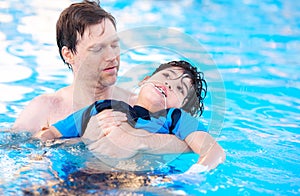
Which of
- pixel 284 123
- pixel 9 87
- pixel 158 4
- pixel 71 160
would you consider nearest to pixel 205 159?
pixel 71 160

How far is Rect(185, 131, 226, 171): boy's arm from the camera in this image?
269 centimetres

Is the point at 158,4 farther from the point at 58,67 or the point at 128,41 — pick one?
the point at 128,41

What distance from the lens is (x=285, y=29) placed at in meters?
6.61

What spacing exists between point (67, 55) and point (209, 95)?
161cm

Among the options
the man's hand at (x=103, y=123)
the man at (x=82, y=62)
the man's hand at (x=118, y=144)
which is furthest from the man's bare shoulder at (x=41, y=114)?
the man's hand at (x=118, y=144)

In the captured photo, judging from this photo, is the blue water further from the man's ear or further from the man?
the man's ear

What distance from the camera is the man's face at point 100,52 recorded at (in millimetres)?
3256

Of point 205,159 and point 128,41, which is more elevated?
point 128,41

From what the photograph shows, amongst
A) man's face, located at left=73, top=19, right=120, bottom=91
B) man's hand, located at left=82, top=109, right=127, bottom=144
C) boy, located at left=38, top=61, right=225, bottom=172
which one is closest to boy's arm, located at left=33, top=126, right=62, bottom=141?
boy, located at left=38, top=61, right=225, bottom=172

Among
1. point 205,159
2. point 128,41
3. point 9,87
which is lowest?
point 9,87

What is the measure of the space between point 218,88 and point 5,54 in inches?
108

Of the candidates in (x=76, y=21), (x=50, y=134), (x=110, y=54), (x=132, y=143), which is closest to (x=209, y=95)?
(x=110, y=54)

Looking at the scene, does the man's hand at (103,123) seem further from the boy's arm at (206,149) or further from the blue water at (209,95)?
the boy's arm at (206,149)

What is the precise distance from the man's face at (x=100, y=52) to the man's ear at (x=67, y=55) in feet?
0.26
